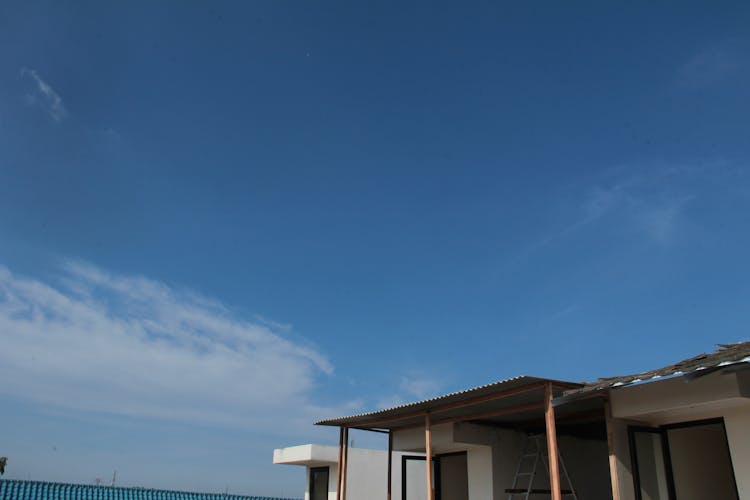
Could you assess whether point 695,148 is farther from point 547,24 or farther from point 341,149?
point 341,149

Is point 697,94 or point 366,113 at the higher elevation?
point 366,113

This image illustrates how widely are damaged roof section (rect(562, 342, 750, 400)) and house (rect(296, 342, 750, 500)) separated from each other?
20 mm

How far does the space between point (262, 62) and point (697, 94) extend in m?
6.73

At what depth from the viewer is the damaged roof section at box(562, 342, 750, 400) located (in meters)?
5.38

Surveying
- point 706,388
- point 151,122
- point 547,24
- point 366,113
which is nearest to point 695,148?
point 547,24

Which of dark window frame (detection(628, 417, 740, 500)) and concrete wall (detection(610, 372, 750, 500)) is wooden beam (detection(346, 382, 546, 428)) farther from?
dark window frame (detection(628, 417, 740, 500))

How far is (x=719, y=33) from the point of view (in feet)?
26.8

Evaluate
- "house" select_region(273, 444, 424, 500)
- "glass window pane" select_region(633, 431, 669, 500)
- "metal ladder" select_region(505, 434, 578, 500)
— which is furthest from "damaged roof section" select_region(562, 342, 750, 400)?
"house" select_region(273, 444, 424, 500)

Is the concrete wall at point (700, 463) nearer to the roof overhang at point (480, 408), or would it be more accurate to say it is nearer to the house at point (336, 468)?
the roof overhang at point (480, 408)

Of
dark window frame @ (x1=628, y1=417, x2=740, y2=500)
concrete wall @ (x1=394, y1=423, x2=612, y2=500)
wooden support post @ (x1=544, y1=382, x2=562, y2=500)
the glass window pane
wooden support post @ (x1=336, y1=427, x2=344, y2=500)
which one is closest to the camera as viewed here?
wooden support post @ (x1=544, y1=382, x2=562, y2=500)

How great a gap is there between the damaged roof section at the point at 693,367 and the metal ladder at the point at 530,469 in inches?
141

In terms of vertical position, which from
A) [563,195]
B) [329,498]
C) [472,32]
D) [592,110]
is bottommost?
[329,498]

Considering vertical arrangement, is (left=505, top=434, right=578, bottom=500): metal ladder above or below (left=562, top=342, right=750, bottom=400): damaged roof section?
below

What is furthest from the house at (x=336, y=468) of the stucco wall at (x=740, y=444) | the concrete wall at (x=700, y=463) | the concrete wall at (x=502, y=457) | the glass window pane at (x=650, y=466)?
the stucco wall at (x=740, y=444)
